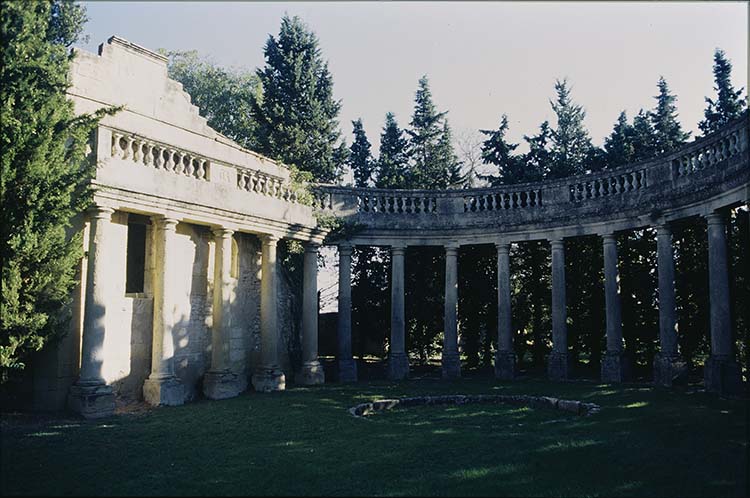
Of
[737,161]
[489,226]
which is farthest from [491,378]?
[737,161]

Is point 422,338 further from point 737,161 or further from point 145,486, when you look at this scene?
point 145,486

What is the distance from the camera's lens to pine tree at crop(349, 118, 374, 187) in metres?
32.8

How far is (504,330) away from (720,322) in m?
6.58

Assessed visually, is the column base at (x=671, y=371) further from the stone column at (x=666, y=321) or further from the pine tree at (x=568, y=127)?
the pine tree at (x=568, y=127)

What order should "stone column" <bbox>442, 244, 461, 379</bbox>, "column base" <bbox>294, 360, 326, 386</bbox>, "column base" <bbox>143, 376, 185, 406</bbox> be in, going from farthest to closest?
1. "stone column" <bbox>442, 244, 461, 379</bbox>
2. "column base" <bbox>294, 360, 326, 386</bbox>
3. "column base" <bbox>143, 376, 185, 406</bbox>

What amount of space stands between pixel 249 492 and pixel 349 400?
23.6 ft

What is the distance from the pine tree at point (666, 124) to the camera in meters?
26.9

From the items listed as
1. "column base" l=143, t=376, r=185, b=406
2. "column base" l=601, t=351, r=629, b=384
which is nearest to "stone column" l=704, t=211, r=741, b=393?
"column base" l=601, t=351, r=629, b=384

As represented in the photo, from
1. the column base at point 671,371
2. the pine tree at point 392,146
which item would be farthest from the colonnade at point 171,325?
the pine tree at point 392,146

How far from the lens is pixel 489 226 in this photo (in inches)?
770

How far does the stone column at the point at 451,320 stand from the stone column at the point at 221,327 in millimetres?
7302

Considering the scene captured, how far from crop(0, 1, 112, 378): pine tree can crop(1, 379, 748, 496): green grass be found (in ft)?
6.05

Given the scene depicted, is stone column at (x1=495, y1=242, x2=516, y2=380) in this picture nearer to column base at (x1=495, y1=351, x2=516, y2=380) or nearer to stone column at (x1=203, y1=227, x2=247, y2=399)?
column base at (x1=495, y1=351, x2=516, y2=380)

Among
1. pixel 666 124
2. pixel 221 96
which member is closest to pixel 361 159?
pixel 221 96
